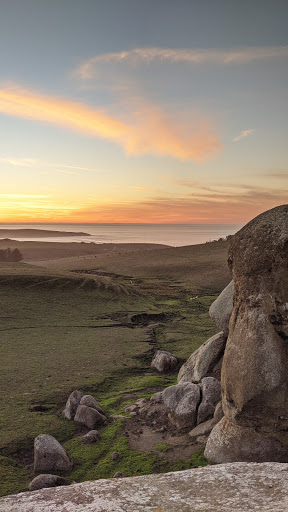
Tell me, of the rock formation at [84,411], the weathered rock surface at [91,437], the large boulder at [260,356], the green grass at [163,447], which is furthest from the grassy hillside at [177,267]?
the large boulder at [260,356]

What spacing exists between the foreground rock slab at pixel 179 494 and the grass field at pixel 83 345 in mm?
2579

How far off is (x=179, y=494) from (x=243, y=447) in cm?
322

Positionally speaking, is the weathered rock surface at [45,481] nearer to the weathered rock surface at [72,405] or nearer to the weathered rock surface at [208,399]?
the weathered rock surface at [72,405]

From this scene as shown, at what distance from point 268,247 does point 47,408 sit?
24.4 ft

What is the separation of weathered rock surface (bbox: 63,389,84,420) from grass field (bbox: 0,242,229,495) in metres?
0.26

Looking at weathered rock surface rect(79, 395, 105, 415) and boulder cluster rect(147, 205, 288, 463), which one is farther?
weathered rock surface rect(79, 395, 105, 415)

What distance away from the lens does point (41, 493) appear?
6023 millimetres

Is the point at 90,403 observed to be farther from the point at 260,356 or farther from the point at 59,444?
the point at 260,356

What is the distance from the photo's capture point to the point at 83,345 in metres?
17.8

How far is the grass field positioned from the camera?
9545 millimetres

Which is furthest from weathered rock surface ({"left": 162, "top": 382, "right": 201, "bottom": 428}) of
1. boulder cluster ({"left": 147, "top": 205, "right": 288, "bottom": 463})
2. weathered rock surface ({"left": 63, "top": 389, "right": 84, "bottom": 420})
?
weathered rock surface ({"left": 63, "top": 389, "right": 84, "bottom": 420})

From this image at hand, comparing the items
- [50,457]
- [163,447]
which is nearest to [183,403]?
[163,447]

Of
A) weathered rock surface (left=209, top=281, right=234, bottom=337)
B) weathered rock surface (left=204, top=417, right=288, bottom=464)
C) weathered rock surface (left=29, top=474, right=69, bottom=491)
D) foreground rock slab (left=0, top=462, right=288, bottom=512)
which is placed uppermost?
weathered rock surface (left=209, top=281, right=234, bottom=337)

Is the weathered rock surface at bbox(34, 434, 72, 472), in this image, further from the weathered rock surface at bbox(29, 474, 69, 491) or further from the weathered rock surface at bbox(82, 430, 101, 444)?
the weathered rock surface at bbox(82, 430, 101, 444)
